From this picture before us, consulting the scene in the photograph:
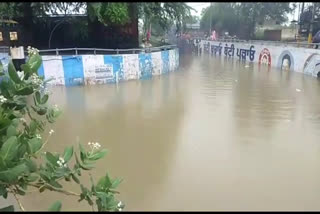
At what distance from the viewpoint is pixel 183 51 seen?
37281 millimetres

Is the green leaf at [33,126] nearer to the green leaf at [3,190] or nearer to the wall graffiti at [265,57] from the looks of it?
the green leaf at [3,190]

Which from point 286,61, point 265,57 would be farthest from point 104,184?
point 265,57

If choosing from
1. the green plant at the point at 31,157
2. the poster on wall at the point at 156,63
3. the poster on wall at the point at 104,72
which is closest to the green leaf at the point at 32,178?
the green plant at the point at 31,157

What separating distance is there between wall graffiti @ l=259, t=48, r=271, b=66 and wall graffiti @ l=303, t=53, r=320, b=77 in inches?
165

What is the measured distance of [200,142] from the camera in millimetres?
7605

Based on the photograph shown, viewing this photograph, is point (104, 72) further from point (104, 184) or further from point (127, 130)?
point (104, 184)

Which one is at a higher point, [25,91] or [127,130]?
[25,91]

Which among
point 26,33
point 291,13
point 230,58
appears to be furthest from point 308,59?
point 291,13

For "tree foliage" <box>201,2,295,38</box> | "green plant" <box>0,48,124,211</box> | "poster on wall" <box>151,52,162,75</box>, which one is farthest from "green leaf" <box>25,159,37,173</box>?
"tree foliage" <box>201,2,295,38</box>

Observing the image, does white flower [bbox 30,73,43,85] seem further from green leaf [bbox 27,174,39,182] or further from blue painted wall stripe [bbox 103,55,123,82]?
blue painted wall stripe [bbox 103,55,123,82]

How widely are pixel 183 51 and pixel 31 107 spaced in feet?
117

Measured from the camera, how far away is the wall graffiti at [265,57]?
2247cm

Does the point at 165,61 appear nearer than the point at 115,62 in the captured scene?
No

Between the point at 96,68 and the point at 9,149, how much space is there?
13.8m
